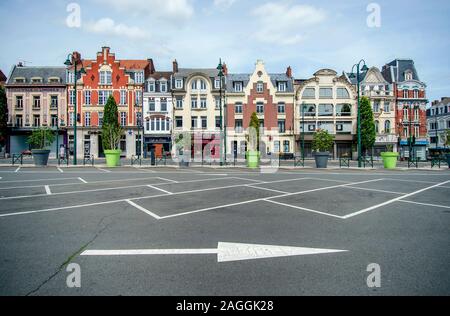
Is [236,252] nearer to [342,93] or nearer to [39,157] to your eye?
[39,157]

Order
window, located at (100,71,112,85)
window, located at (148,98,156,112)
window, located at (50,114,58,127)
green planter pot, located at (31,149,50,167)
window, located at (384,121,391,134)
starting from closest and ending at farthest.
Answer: green planter pot, located at (31,149,50,167) < window, located at (148,98,156,112) < window, located at (100,71,112,85) < window, located at (50,114,58,127) < window, located at (384,121,391,134)

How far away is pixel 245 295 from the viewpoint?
286 cm

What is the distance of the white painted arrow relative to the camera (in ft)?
12.7

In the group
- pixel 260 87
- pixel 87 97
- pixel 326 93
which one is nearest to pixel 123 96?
pixel 87 97

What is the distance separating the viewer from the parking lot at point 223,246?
120 inches

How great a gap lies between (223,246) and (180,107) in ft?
141

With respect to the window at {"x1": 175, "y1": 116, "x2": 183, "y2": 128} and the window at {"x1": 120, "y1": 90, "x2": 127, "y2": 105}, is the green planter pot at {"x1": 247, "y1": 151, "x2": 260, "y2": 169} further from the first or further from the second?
the window at {"x1": 120, "y1": 90, "x2": 127, "y2": 105}

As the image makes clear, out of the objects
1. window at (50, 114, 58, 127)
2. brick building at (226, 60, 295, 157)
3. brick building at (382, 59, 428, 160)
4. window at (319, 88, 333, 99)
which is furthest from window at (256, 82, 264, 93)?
window at (50, 114, 58, 127)

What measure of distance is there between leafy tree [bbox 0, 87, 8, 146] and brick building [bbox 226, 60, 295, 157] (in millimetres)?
35521

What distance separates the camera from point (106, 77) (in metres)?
45.9

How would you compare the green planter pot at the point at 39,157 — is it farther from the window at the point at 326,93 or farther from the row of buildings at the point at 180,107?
the window at the point at 326,93

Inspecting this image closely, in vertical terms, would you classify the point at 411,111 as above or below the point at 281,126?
above

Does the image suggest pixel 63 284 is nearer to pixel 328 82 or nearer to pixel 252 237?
pixel 252 237
